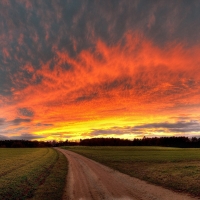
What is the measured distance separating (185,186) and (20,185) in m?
15.8

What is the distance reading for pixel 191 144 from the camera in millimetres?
181625

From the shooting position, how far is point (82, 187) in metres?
17.1

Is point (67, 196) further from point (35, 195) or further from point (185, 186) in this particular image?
point (185, 186)

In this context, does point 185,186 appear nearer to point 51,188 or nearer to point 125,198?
point 125,198

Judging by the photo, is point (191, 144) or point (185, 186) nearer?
point (185, 186)

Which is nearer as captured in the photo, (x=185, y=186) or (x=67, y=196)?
(x=67, y=196)

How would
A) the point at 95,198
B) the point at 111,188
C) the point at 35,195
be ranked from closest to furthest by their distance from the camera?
1. the point at 95,198
2. the point at 35,195
3. the point at 111,188

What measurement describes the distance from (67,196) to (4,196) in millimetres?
5564

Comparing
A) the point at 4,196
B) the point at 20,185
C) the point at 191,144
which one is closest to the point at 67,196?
the point at 4,196

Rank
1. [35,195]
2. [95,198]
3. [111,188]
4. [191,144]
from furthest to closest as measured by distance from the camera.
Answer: [191,144] → [111,188] → [35,195] → [95,198]

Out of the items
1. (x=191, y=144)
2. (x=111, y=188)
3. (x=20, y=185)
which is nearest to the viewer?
(x=111, y=188)

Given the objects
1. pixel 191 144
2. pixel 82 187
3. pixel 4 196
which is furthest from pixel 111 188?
pixel 191 144

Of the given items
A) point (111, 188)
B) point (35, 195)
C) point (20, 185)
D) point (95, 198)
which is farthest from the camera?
point (20, 185)

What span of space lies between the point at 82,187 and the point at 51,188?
282 cm
